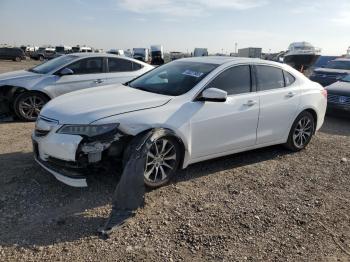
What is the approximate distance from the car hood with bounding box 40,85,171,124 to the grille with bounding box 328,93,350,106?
6888 mm

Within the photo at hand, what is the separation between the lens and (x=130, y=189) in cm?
404

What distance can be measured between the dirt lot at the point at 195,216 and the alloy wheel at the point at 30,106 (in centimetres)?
240

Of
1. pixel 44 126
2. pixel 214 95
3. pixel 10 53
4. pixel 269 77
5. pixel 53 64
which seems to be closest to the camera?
pixel 44 126

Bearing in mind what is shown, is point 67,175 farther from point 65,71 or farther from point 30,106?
point 65,71

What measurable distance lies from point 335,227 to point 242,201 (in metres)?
1.06

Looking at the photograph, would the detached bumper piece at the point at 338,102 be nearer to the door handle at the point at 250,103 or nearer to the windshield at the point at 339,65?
the windshield at the point at 339,65

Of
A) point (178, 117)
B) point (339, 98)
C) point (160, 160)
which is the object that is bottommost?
point (339, 98)

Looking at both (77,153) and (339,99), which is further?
(339,99)

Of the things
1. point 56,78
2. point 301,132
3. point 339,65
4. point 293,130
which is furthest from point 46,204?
point 339,65

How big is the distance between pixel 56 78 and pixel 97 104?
4271 mm

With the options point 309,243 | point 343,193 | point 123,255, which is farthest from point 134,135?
point 343,193

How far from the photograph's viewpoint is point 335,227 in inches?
161

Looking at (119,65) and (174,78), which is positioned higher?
(174,78)

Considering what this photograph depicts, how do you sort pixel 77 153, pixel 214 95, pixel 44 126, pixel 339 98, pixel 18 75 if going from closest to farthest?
pixel 77 153 → pixel 44 126 → pixel 214 95 → pixel 18 75 → pixel 339 98
